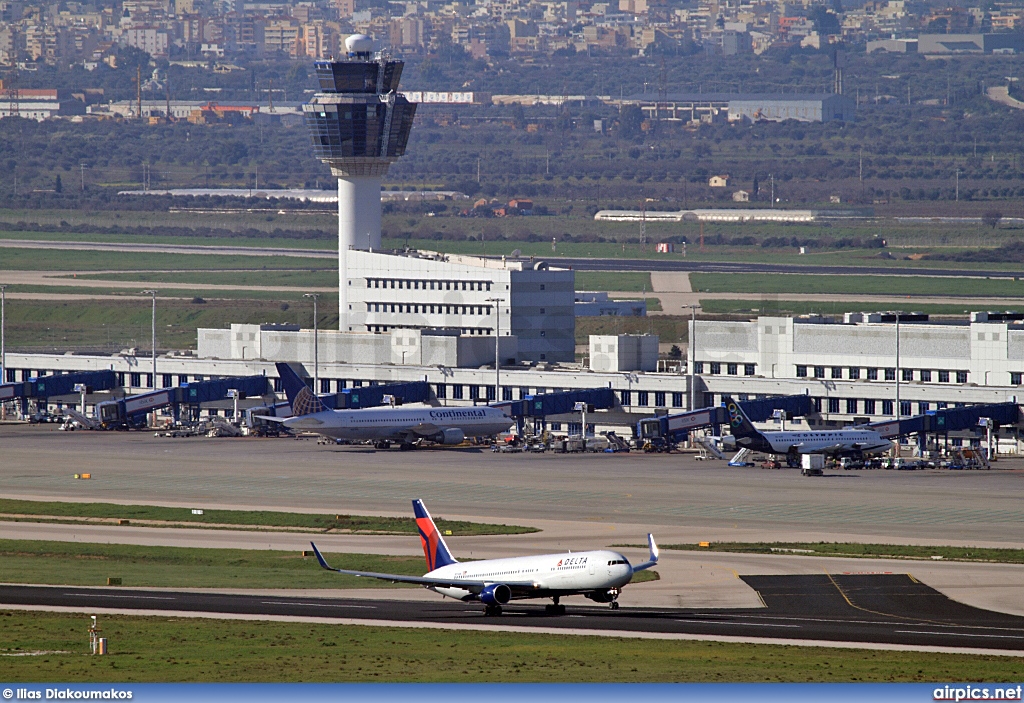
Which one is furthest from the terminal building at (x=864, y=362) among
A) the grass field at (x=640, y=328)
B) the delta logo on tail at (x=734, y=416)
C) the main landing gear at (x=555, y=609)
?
the main landing gear at (x=555, y=609)

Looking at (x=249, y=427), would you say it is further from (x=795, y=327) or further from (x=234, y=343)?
(x=795, y=327)

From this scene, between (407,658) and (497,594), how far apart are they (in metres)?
8.93

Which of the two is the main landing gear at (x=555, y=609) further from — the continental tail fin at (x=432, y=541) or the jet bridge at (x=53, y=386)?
the jet bridge at (x=53, y=386)

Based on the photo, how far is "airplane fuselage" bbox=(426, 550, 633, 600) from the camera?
60.3 m

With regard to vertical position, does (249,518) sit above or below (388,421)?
below

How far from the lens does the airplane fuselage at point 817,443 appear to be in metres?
114

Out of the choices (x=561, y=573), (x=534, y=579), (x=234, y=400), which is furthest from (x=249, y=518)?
(x=234, y=400)

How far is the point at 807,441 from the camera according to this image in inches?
4503

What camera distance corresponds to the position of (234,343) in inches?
6521

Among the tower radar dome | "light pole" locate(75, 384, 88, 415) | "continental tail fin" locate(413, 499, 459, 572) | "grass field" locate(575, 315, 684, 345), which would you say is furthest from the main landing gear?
"grass field" locate(575, 315, 684, 345)

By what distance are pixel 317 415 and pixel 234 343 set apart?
4519 centimetres

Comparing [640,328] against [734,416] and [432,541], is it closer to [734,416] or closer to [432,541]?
[734,416]

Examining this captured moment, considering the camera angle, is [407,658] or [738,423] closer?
[407,658]

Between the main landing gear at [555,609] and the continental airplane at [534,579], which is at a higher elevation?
the continental airplane at [534,579]
